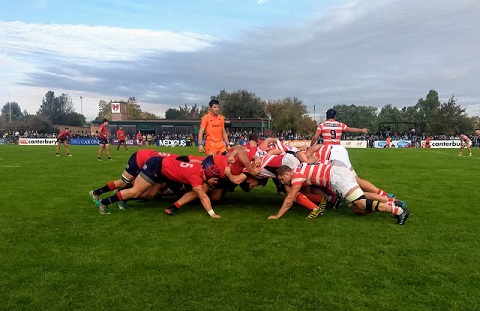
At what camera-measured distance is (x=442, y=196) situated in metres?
9.31

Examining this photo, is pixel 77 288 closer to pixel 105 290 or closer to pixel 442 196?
pixel 105 290

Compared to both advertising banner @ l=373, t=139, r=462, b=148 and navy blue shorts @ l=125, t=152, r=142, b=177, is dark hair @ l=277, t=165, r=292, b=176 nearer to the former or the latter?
navy blue shorts @ l=125, t=152, r=142, b=177

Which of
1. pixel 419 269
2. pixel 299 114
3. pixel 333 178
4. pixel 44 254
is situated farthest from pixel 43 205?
Answer: pixel 299 114

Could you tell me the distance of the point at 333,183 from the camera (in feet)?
22.2

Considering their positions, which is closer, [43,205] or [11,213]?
[11,213]

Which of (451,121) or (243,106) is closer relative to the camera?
(451,121)

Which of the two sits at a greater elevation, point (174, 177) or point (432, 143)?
point (174, 177)

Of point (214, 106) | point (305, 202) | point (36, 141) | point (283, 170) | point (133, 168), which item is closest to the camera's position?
point (283, 170)

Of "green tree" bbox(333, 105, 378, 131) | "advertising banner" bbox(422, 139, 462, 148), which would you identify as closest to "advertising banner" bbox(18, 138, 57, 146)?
"advertising banner" bbox(422, 139, 462, 148)

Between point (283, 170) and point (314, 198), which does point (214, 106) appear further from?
point (314, 198)

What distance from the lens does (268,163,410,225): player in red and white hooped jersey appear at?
260 inches

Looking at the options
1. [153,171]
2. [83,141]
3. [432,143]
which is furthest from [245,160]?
[83,141]

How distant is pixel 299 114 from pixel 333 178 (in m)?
72.6

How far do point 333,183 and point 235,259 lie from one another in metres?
2.85
